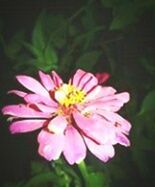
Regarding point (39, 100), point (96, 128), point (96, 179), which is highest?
point (39, 100)

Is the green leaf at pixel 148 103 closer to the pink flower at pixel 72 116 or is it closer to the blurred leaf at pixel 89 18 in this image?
the pink flower at pixel 72 116

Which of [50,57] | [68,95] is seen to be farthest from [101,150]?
[50,57]

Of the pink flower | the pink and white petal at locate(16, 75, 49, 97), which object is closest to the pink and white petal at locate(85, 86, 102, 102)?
the pink flower

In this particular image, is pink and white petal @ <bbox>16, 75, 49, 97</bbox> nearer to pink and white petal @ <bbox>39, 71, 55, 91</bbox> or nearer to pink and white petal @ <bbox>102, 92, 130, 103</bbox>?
pink and white petal @ <bbox>39, 71, 55, 91</bbox>

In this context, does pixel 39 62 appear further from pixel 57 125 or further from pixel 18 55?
pixel 57 125

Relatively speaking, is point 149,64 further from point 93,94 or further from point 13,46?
point 13,46

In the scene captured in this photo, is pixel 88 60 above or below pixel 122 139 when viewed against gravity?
above

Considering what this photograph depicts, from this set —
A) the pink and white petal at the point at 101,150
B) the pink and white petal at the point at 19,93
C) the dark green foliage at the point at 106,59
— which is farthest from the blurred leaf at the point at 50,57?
the pink and white petal at the point at 101,150
